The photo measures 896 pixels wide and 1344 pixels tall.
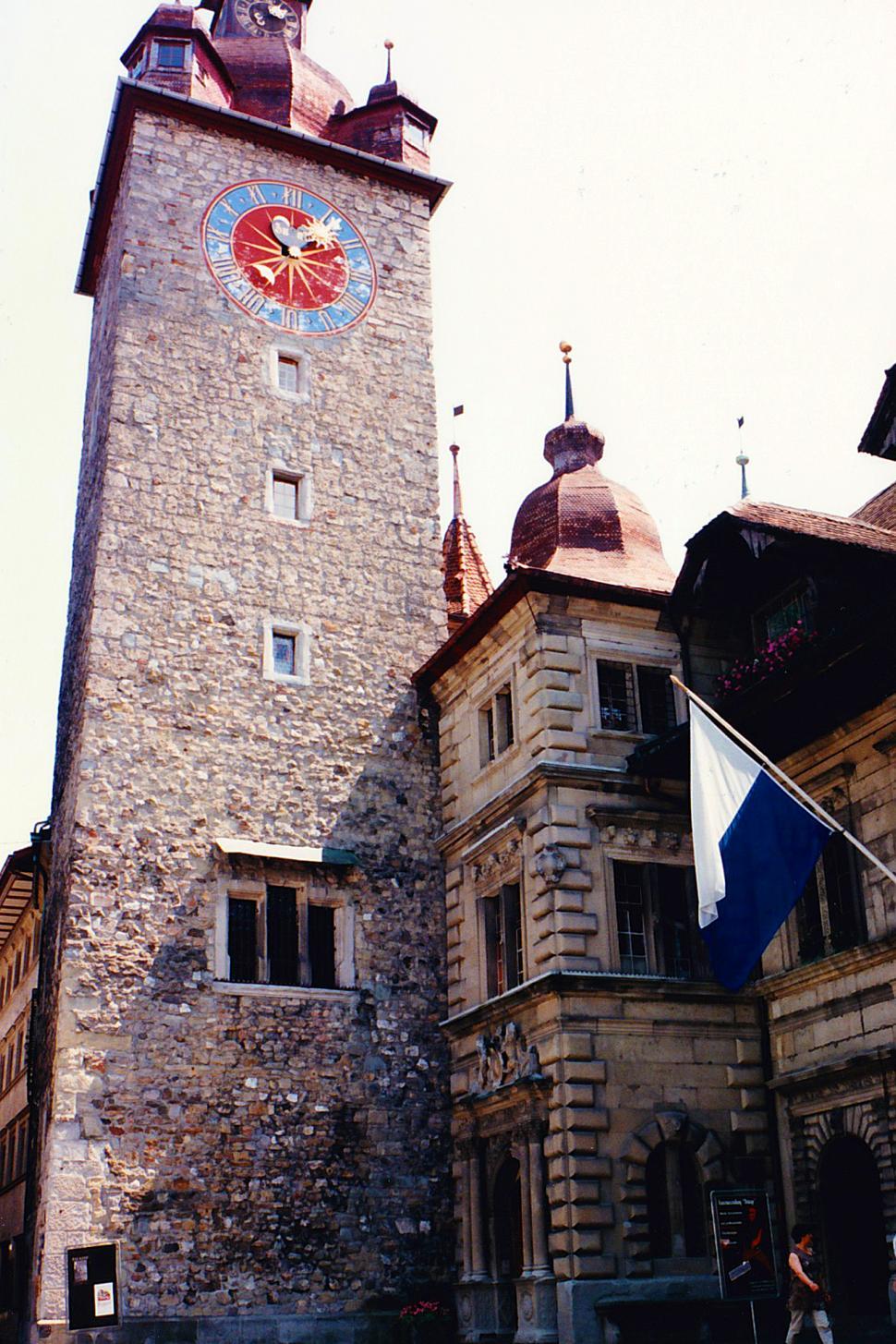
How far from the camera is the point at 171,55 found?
2955 centimetres

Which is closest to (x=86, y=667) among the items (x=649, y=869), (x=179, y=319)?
(x=179, y=319)

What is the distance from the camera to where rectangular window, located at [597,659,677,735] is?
75.9ft

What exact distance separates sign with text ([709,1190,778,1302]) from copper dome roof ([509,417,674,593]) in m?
9.21

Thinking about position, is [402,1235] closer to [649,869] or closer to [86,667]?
[649,869]

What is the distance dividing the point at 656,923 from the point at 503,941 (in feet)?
7.96

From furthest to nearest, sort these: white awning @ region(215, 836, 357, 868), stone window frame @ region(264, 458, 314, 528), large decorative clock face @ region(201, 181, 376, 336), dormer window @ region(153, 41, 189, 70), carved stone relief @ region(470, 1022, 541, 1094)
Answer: dormer window @ region(153, 41, 189, 70) < large decorative clock face @ region(201, 181, 376, 336) < stone window frame @ region(264, 458, 314, 528) < white awning @ region(215, 836, 357, 868) < carved stone relief @ region(470, 1022, 541, 1094)

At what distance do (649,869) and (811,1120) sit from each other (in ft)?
13.5

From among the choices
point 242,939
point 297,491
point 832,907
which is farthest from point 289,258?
point 832,907

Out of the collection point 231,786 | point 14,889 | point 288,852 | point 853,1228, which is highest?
point 14,889

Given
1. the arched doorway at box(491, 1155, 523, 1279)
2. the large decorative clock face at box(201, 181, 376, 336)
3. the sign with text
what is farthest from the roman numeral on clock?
the sign with text

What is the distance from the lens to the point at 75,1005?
21656mm

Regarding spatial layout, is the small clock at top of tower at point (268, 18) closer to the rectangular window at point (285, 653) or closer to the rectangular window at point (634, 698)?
the rectangular window at point (285, 653)

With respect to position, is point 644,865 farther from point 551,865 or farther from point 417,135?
point 417,135

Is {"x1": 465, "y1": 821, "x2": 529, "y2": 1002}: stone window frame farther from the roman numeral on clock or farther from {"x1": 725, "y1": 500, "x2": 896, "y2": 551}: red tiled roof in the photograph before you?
the roman numeral on clock
